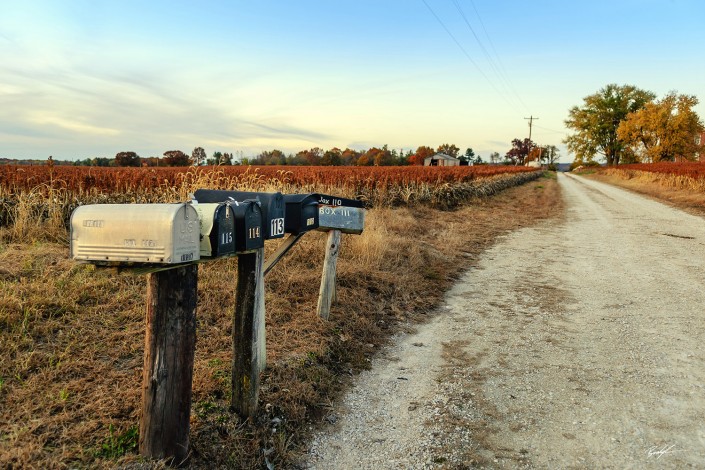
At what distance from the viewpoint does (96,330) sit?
3.57 metres

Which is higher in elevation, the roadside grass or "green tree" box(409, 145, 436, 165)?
"green tree" box(409, 145, 436, 165)

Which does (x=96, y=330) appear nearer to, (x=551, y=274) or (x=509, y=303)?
(x=509, y=303)

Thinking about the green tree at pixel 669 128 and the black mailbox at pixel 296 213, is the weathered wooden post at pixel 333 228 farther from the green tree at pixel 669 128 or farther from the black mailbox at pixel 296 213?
the green tree at pixel 669 128

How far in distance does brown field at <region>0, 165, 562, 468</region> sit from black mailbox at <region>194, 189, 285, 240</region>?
0.87 metres

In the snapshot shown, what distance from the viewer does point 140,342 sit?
136 inches

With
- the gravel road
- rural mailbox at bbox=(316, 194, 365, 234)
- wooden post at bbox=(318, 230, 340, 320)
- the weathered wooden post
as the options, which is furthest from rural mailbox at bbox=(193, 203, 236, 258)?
wooden post at bbox=(318, 230, 340, 320)

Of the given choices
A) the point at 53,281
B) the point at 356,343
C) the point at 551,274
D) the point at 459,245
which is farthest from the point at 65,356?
the point at 459,245

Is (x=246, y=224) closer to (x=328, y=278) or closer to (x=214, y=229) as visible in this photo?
(x=214, y=229)

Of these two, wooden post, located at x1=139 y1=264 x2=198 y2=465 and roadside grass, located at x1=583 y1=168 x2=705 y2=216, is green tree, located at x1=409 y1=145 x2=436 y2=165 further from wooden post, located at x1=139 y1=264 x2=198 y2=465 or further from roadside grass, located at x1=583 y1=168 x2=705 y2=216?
wooden post, located at x1=139 y1=264 x2=198 y2=465

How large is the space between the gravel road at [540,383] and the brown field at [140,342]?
26 centimetres

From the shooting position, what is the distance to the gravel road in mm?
2645

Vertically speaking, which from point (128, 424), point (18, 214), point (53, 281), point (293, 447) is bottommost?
point (293, 447)

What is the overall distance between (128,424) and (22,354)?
1.15 m

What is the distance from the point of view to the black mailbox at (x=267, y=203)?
273 cm
